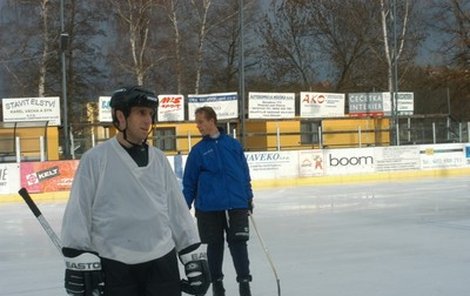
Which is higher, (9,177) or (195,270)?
(195,270)

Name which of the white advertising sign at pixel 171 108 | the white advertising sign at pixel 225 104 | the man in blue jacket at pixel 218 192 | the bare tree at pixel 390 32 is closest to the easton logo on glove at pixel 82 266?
the man in blue jacket at pixel 218 192

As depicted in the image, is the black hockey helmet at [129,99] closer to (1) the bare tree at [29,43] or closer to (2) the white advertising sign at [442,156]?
(2) the white advertising sign at [442,156]

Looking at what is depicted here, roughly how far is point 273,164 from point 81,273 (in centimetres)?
1627

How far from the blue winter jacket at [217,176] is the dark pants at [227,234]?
0.06 m

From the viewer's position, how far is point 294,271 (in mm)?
6074

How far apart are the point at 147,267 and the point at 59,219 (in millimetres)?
9391

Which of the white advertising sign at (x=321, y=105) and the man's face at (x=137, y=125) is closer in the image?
the man's face at (x=137, y=125)

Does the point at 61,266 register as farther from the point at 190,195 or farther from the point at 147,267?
the point at 147,267

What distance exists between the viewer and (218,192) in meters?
4.68

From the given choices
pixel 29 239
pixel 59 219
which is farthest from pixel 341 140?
pixel 29 239

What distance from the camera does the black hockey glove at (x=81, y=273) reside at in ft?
7.91

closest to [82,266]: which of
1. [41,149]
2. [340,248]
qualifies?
[340,248]

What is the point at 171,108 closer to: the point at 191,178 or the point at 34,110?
the point at 34,110

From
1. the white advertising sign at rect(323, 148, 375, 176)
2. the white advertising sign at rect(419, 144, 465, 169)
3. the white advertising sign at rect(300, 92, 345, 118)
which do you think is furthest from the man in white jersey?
the white advertising sign at rect(300, 92, 345, 118)
